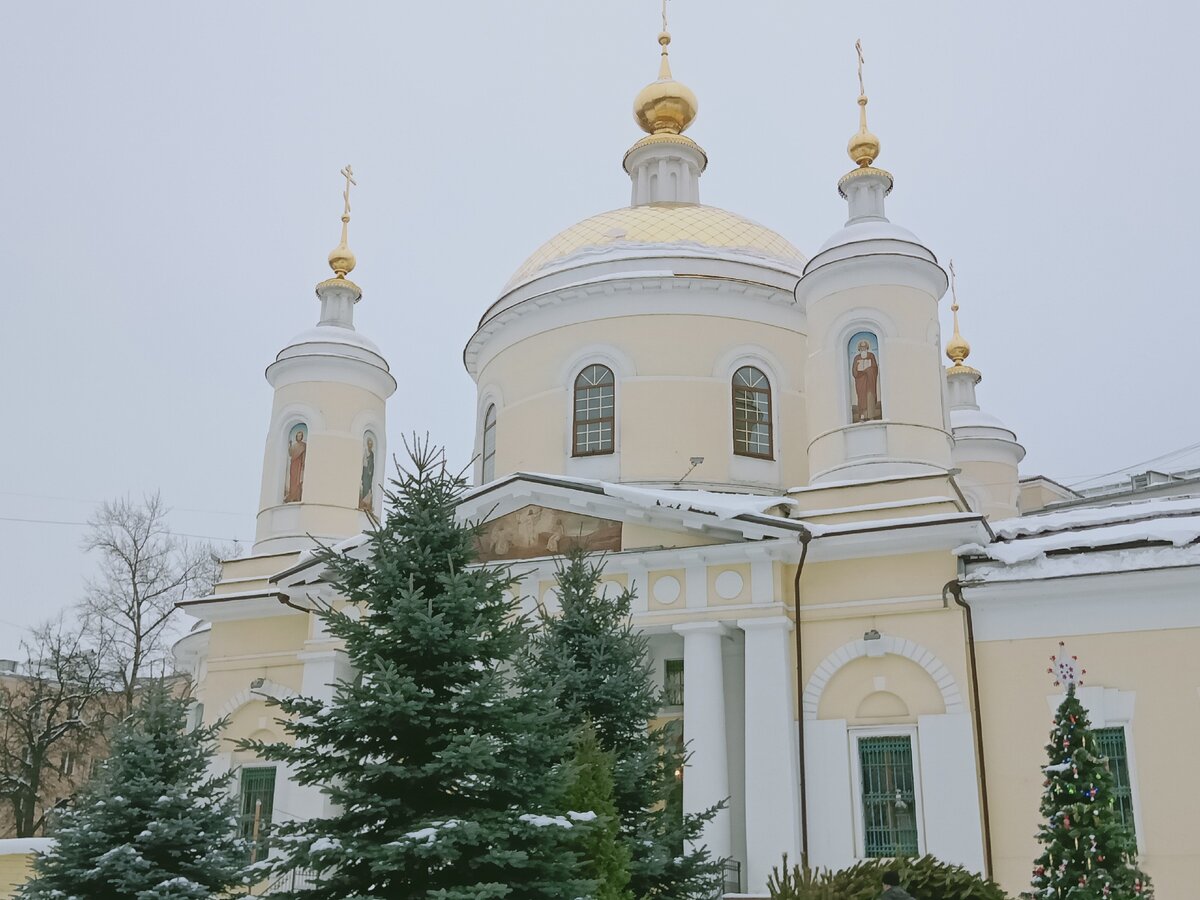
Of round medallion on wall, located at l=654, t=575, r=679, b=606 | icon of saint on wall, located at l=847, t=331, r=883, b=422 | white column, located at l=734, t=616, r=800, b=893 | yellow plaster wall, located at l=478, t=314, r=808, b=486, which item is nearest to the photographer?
white column, located at l=734, t=616, r=800, b=893

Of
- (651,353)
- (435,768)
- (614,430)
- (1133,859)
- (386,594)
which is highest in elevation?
(651,353)

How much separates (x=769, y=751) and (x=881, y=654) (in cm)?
175

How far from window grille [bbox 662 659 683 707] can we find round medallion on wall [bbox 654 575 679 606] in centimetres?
122

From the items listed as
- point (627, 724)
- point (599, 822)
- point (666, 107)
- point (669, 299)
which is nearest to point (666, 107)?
point (666, 107)

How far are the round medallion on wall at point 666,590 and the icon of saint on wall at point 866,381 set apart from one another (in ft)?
10.8

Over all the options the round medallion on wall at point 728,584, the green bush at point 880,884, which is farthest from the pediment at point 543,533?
the green bush at point 880,884

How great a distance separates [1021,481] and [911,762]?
1840cm

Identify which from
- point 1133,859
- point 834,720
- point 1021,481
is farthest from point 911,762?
point 1021,481

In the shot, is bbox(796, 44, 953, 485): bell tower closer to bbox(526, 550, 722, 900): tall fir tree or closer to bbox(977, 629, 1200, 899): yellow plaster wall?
bbox(977, 629, 1200, 899): yellow plaster wall

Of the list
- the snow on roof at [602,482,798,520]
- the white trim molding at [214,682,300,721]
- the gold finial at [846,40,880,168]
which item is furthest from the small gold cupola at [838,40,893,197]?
the white trim molding at [214,682,300,721]

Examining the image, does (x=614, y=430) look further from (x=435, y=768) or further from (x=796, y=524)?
(x=435, y=768)

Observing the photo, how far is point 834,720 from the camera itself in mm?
13969

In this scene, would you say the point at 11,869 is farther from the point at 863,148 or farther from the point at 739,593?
the point at 863,148

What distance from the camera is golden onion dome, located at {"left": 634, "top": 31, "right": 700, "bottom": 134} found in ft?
74.9
